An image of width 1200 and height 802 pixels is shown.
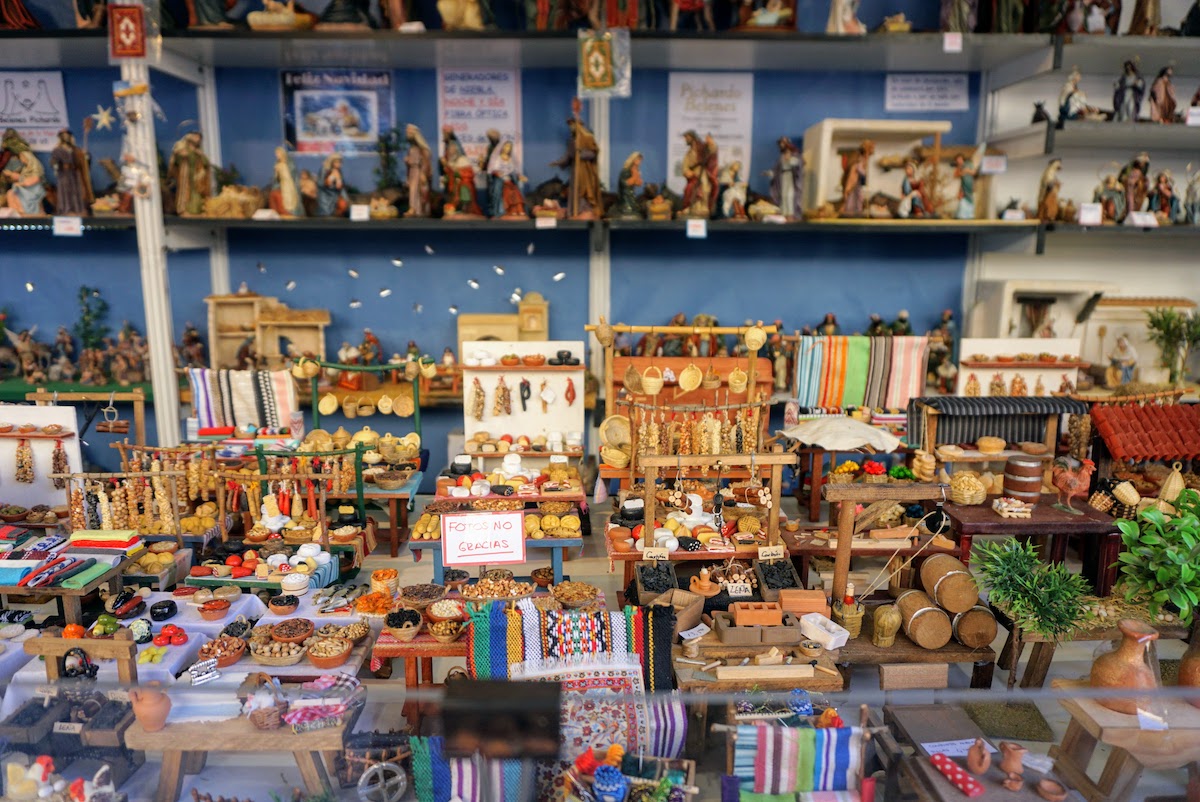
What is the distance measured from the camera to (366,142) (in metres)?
7.32

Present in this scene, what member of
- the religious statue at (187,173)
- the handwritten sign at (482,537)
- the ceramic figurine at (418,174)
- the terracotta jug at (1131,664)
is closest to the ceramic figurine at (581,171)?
the ceramic figurine at (418,174)

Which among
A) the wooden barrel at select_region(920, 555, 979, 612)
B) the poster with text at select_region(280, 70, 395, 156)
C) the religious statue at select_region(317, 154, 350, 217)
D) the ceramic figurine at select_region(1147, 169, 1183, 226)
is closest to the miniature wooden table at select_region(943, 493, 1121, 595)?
the wooden barrel at select_region(920, 555, 979, 612)

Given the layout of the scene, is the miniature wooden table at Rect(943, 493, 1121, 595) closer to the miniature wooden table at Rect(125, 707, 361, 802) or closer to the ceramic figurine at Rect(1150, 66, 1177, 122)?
the ceramic figurine at Rect(1150, 66, 1177, 122)

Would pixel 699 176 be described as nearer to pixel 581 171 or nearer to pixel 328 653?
pixel 581 171

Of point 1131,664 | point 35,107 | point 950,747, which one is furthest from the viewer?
point 35,107

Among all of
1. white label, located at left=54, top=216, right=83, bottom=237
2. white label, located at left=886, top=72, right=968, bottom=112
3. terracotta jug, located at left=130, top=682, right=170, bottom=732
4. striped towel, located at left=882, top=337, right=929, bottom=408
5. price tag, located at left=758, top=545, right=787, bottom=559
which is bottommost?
price tag, located at left=758, top=545, right=787, bottom=559

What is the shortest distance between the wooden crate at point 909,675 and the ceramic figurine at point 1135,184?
472 centimetres

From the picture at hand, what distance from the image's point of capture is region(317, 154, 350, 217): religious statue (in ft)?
22.6

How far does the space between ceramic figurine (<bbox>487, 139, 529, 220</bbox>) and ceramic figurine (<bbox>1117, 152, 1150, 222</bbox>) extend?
4.96 m

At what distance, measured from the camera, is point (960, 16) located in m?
6.52

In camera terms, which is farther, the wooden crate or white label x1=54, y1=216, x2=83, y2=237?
white label x1=54, y1=216, x2=83, y2=237

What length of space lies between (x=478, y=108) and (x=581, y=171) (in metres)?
1.27

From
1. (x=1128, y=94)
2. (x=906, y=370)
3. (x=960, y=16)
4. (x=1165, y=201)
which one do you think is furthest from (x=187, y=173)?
(x=1165, y=201)

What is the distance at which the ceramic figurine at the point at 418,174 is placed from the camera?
6.76m
